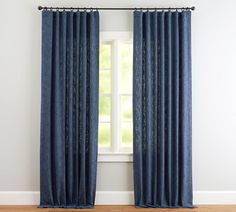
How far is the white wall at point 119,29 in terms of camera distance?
14.2 ft

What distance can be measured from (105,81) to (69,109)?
62 centimetres

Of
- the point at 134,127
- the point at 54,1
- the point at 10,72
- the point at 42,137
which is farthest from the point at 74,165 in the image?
the point at 54,1

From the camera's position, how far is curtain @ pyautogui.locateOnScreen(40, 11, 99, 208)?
4.19m

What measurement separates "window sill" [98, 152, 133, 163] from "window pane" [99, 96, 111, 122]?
1.50 ft

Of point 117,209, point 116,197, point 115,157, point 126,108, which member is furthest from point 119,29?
point 117,209

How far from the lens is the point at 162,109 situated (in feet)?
13.7

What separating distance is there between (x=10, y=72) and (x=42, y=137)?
93 cm

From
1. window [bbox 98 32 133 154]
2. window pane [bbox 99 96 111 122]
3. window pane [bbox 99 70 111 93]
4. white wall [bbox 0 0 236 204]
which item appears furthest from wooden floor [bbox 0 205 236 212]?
window pane [bbox 99 70 111 93]

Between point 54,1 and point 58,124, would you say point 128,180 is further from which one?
point 54,1

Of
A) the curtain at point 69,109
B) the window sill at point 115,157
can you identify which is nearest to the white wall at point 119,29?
the window sill at point 115,157

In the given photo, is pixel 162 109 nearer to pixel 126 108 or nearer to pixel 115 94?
pixel 126 108

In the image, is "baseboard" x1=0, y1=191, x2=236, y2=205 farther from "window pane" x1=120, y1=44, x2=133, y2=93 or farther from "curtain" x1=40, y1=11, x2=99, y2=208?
"window pane" x1=120, y1=44, x2=133, y2=93

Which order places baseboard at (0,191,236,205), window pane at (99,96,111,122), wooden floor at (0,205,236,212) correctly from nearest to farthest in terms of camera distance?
wooden floor at (0,205,236,212) < baseboard at (0,191,236,205) < window pane at (99,96,111,122)

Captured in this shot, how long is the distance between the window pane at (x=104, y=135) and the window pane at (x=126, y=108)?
238 millimetres
